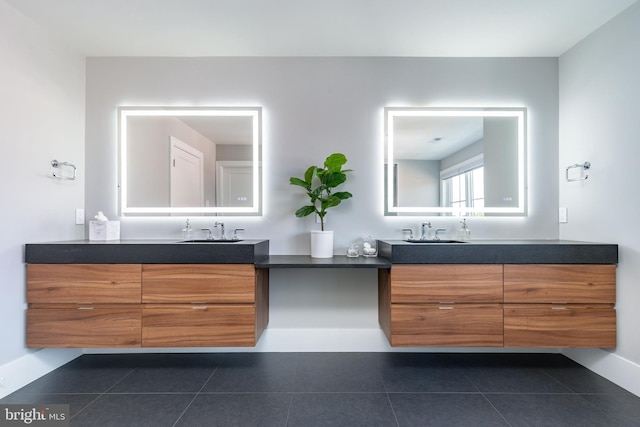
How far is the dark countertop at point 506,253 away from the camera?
2164mm

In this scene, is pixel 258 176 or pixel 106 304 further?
pixel 258 176

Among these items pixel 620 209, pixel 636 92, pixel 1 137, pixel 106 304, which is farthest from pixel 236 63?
pixel 620 209

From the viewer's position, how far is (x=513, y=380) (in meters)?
2.22

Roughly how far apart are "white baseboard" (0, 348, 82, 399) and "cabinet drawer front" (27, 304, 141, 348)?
13 cm

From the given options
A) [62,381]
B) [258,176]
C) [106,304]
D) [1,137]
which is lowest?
[62,381]

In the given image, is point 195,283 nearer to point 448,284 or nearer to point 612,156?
point 448,284

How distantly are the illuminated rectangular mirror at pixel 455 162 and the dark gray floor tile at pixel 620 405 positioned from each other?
4.61ft

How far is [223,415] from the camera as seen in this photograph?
5.95 ft

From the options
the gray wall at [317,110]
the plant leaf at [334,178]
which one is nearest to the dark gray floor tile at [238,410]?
the gray wall at [317,110]

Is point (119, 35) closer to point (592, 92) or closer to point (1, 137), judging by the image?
point (1, 137)

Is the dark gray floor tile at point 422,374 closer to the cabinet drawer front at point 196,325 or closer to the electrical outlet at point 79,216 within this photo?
the cabinet drawer front at point 196,325

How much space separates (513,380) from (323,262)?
5.24ft

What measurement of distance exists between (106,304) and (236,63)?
Answer: 7.19 feet

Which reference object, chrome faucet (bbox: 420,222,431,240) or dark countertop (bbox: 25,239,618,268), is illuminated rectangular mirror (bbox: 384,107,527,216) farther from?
dark countertop (bbox: 25,239,618,268)
